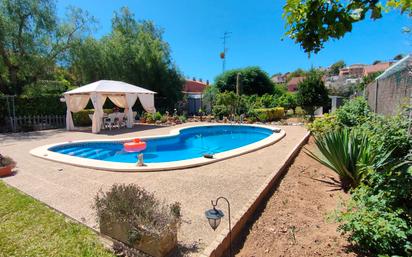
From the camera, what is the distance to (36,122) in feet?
45.5

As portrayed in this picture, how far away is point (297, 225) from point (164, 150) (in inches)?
282

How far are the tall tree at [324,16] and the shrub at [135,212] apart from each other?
2.14m

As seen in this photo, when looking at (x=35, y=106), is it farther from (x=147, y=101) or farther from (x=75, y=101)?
(x=147, y=101)

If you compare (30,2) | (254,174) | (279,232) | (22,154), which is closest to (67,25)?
(30,2)

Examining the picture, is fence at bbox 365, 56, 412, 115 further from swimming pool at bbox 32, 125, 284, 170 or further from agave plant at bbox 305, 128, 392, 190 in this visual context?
swimming pool at bbox 32, 125, 284, 170

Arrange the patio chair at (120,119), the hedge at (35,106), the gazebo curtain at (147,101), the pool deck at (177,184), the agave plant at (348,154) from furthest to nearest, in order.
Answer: the gazebo curtain at (147,101)
the patio chair at (120,119)
the hedge at (35,106)
the agave plant at (348,154)
the pool deck at (177,184)

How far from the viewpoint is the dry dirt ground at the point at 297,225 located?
103 inches

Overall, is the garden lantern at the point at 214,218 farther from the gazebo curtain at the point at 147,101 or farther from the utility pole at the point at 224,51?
the utility pole at the point at 224,51

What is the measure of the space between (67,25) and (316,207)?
18.3 meters

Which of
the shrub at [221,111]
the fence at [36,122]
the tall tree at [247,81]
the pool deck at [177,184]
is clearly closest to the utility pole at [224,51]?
the tall tree at [247,81]

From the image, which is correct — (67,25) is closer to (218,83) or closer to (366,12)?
(218,83)

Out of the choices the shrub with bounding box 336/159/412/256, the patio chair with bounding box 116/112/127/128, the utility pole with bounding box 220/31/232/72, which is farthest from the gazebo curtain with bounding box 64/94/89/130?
the utility pole with bounding box 220/31/232/72

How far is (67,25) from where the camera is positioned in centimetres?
1524

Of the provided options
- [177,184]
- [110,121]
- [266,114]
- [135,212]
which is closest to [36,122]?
[110,121]
